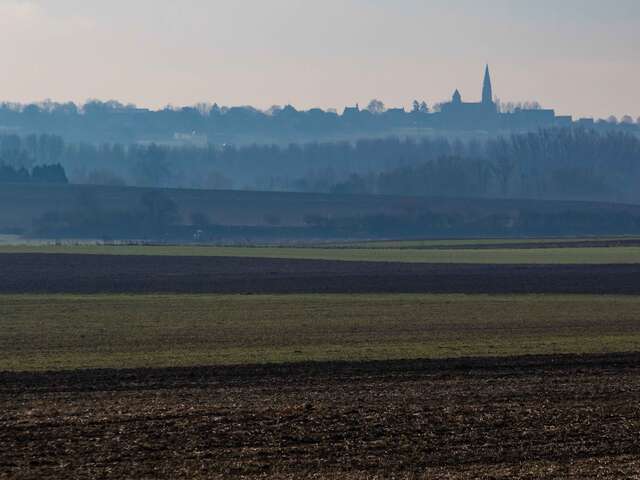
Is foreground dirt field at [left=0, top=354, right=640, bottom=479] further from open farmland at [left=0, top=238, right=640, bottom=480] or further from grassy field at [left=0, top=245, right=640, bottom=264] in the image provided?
grassy field at [left=0, top=245, right=640, bottom=264]

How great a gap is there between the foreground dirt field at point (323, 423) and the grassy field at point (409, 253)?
4292 centimetres

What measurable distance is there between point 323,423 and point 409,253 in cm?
5844

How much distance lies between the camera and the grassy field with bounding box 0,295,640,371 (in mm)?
30359

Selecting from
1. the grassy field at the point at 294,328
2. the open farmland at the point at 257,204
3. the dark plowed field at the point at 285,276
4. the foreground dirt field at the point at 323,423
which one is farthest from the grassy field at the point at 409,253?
the open farmland at the point at 257,204

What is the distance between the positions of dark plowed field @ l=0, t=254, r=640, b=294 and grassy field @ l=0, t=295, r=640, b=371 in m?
3.64

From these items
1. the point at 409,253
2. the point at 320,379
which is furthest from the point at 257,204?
the point at 320,379

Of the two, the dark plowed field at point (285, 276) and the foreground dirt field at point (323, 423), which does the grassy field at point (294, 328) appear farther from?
the dark plowed field at point (285, 276)

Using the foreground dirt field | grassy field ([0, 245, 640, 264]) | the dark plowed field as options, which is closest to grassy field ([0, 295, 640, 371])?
the foreground dirt field

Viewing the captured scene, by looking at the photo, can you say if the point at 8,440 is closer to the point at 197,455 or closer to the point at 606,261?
the point at 197,455

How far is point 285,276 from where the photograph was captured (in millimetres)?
57406

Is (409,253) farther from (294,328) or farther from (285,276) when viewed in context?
(294,328)

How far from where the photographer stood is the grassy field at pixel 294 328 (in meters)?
30.4

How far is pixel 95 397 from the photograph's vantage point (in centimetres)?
2355

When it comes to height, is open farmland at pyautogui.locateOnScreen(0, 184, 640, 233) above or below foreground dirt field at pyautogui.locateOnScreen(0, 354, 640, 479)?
below
